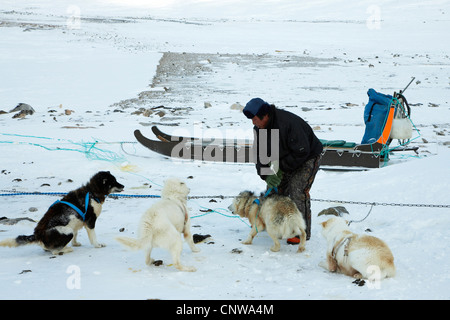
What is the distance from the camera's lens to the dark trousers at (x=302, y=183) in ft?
17.6

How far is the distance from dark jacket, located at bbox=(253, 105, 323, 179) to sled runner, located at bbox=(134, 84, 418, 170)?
3.82m

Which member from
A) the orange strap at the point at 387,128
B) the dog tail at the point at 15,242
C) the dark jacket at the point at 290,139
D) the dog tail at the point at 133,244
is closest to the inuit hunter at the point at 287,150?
the dark jacket at the point at 290,139

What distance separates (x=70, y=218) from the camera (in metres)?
5.03

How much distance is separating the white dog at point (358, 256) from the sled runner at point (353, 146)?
178 inches

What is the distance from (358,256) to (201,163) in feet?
18.1

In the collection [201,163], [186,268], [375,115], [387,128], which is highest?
[375,115]

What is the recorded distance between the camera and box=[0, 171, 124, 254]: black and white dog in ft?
15.9

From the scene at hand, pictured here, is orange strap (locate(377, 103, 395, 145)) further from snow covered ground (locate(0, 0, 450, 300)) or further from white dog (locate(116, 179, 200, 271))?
white dog (locate(116, 179, 200, 271))

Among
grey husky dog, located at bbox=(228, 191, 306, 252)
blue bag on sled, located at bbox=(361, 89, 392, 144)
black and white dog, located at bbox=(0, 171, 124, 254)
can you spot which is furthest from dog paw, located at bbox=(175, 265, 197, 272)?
blue bag on sled, located at bbox=(361, 89, 392, 144)

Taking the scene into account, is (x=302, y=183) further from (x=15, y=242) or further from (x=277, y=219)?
(x=15, y=242)

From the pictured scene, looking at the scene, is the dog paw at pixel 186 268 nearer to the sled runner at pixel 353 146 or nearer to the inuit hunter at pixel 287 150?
the inuit hunter at pixel 287 150

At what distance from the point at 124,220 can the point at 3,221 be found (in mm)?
1403

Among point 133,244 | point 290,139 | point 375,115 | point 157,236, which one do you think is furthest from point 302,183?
point 375,115

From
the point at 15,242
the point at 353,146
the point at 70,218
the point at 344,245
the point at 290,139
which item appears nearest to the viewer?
the point at 344,245
